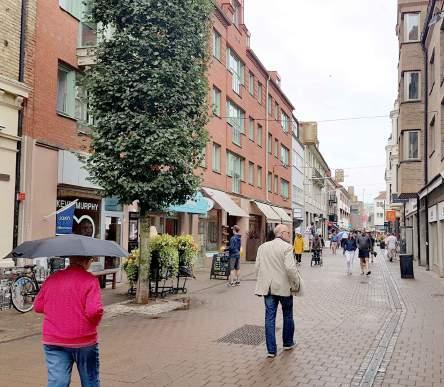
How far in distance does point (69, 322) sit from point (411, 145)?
22.8 meters

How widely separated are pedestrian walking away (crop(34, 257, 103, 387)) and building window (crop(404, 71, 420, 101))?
914 inches

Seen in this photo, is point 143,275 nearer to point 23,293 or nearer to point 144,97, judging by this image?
point 23,293

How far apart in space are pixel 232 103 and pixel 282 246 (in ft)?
77.5

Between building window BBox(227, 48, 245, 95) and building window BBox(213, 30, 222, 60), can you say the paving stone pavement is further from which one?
building window BBox(227, 48, 245, 95)

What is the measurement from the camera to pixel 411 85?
Result: 2481 cm

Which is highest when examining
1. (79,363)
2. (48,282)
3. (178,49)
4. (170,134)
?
(178,49)

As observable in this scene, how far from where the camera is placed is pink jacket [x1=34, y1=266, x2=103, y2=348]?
13.6 ft

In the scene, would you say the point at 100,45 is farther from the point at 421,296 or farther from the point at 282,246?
the point at 421,296

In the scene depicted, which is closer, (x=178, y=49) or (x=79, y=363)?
(x=79, y=363)

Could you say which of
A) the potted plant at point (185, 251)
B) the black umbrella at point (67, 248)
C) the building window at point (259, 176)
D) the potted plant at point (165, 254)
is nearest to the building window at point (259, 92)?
the building window at point (259, 176)

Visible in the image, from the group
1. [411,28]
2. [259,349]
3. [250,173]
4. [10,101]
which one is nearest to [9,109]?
[10,101]

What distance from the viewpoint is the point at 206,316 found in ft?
34.9

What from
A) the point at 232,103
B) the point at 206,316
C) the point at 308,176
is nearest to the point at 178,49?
the point at 206,316

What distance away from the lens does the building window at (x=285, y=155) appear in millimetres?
44812
